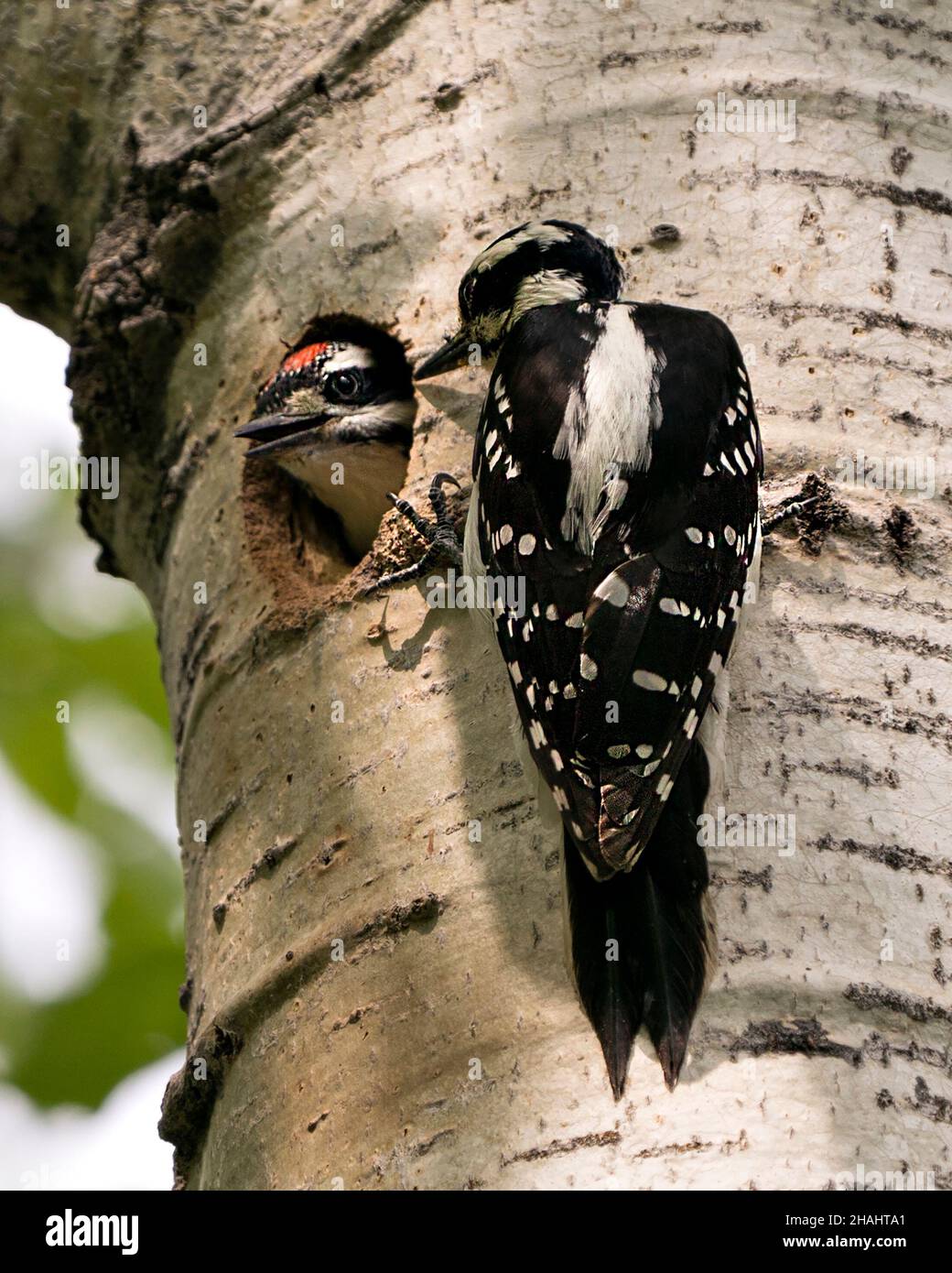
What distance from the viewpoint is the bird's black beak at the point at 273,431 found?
136 inches

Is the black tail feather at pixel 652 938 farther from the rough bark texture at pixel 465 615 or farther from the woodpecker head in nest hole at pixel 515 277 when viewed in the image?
the woodpecker head in nest hole at pixel 515 277

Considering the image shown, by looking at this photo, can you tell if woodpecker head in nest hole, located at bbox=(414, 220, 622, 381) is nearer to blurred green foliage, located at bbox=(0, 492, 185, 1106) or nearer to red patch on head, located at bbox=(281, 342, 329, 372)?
red patch on head, located at bbox=(281, 342, 329, 372)

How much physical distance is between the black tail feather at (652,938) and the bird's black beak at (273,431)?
4.47 feet

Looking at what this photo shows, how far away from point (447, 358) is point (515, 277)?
31cm

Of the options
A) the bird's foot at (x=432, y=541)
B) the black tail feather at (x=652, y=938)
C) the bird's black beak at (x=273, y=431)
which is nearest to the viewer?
the black tail feather at (x=652, y=938)

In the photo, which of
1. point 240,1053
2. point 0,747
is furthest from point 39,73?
point 240,1053

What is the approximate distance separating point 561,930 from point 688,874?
214 millimetres

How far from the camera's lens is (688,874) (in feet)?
7.87

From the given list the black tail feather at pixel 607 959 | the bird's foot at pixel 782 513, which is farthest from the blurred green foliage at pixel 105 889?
the bird's foot at pixel 782 513

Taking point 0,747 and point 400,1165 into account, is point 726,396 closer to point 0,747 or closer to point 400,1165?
point 400,1165

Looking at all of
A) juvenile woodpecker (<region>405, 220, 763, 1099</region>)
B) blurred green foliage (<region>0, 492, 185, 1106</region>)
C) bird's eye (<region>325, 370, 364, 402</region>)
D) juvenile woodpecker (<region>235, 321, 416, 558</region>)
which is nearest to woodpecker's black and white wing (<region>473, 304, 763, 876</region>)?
juvenile woodpecker (<region>405, 220, 763, 1099</region>)

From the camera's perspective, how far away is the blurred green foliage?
4.60 m

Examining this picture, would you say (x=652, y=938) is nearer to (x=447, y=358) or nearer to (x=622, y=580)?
(x=622, y=580)

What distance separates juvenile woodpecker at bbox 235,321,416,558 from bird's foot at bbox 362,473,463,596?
1.60ft
